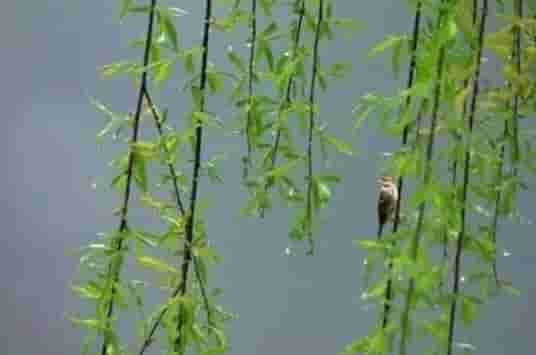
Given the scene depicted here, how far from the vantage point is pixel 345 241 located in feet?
5.27

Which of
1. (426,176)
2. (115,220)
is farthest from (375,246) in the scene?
(115,220)

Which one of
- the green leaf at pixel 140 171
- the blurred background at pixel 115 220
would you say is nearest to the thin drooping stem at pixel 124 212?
the green leaf at pixel 140 171

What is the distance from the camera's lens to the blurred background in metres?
1.60

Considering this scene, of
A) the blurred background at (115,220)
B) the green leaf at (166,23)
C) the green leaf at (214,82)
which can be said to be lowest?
the blurred background at (115,220)

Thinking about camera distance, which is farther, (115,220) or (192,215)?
(115,220)

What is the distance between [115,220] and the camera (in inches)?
→ 65.4

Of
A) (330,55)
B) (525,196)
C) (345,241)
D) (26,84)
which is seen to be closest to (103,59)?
(26,84)

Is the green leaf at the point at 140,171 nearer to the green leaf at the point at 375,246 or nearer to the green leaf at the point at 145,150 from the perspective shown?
the green leaf at the point at 145,150

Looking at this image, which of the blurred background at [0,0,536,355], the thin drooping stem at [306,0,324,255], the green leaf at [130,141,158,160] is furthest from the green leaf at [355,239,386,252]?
the blurred background at [0,0,536,355]

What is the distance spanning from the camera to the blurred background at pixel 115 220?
1.60 meters

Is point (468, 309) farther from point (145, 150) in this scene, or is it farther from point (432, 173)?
point (145, 150)

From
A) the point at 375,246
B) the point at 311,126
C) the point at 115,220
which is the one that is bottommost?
the point at 115,220

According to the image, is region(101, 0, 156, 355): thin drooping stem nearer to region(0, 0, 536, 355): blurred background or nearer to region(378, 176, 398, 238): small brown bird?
region(378, 176, 398, 238): small brown bird

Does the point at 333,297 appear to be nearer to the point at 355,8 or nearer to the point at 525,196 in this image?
the point at 525,196
